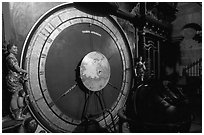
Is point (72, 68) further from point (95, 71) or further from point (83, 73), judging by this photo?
point (95, 71)

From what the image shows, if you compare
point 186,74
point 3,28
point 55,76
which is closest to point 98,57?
point 55,76

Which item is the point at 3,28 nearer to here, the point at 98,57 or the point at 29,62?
the point at 29,62

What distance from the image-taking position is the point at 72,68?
9.91 feet

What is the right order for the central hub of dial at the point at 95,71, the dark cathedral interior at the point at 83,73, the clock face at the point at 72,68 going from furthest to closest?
the central hub of dial at the point at 95,71, the clock face at the point at 72,68, the dark cathedral interior at the point at 83,73

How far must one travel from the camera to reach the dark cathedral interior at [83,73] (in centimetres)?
202

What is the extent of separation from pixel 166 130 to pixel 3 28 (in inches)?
91.2

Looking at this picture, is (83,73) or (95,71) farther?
(95,71)

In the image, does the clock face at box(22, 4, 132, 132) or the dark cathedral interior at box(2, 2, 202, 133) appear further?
the clock face at box(22, 4, 132, 132)

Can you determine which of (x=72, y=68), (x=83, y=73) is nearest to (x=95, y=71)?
(x=83, y=73)

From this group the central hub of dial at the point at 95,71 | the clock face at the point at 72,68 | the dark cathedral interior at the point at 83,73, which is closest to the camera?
the dark cathedral interior at the point at 83,73

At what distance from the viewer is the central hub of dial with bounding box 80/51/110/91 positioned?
312 centimetres

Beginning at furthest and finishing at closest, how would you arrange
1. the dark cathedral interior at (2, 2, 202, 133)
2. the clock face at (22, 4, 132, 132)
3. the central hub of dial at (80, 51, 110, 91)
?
the central hub of dial at (80, 51, 110, 91), the clock face at (22, 4, 132, 132), the dark cathedral interior at (2, 2, 202, 133)

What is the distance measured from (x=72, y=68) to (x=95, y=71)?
47 cm

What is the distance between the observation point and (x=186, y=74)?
631 cm
